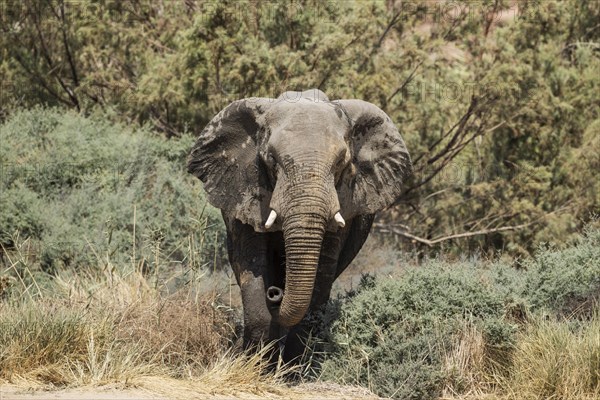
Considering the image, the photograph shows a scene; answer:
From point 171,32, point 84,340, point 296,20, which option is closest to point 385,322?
point 84,340

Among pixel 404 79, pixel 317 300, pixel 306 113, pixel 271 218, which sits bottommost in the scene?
pixel 317 300

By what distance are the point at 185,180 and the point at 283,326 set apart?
613cm

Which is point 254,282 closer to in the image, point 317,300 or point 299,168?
point 317,300

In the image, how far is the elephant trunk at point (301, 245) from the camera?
8859mm

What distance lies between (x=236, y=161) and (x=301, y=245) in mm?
1493

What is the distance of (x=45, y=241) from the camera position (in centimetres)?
1309

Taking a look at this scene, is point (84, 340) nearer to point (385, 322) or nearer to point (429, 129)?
point (385, 322)

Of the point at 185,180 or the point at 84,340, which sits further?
the point at 185,180

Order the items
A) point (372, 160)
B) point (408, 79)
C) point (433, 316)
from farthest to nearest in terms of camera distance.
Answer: point (408, 79), point (372, 160), point (433, 316)

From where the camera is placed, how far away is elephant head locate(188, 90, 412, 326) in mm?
8938

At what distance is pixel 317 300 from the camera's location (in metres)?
10.2

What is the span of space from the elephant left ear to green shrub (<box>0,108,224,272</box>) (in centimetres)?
315

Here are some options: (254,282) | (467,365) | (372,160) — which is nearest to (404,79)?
(372,160)

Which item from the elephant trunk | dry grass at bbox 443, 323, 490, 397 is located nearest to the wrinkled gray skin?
the elephant trunk
